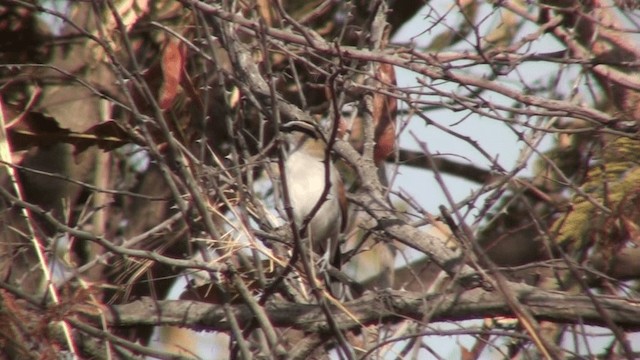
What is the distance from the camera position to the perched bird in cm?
614

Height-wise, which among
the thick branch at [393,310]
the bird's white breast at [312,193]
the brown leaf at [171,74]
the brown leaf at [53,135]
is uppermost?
the bird's white breast at [312,193]

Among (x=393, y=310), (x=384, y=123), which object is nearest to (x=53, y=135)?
(x=384, y=123)

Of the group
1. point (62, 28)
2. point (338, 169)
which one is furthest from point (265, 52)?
point (62, 28)

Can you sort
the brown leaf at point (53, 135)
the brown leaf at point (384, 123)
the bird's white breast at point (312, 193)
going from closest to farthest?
the brown leaf at point (53, 135)
the brown leaf at point (384, 123)
the bird's white breast at point (312, 193)

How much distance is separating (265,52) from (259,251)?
91 centimetres

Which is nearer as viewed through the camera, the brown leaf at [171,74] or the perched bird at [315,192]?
the brown leaf at [171,74]

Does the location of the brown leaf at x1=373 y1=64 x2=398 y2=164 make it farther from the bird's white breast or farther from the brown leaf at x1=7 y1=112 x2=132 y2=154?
the brown leaf at x1=7 y1=112 x2=132 y2=154

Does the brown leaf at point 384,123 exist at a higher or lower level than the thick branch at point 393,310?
higher

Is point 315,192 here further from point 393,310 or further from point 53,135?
point 393,310

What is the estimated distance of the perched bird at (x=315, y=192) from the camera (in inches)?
242

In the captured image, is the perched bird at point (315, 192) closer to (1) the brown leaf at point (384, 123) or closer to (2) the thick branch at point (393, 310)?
(1) the brown leaf at point (384, 123)

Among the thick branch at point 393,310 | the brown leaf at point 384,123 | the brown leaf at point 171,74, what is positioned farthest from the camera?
the brown leaf at point 384,123

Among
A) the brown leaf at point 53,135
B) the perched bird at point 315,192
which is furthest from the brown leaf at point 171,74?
the perched bird at point 315,192

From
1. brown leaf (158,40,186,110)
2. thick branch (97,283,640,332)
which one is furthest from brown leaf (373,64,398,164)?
thick branch (97,283,640,332)
